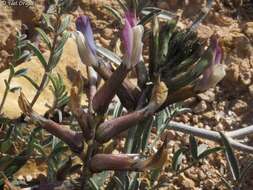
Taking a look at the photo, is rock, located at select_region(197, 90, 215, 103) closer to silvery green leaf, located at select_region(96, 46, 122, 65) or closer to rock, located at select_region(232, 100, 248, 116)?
rock, located at select_region(232, 100, 248, 116)

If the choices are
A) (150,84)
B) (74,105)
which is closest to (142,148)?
(150,84)

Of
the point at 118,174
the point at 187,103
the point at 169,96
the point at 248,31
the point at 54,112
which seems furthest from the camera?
the point at 248,31

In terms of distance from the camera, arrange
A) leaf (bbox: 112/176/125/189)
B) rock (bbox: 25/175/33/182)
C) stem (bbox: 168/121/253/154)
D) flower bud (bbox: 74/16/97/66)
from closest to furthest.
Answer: flower bud (bbox: 74/16/97/66) → leaf (bbox: 112/176/125/189) → stem (bbox: 168/121/253/154) → rock (bbox: 25/175/33/182)

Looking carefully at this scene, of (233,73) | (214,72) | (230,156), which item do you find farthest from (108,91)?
(233,73)

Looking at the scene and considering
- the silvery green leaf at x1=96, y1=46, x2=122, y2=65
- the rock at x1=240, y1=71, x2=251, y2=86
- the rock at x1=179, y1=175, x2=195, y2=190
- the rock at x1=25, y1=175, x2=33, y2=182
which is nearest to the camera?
the silvery green leaf at x1=96, y1=46, x2=122, y2=65

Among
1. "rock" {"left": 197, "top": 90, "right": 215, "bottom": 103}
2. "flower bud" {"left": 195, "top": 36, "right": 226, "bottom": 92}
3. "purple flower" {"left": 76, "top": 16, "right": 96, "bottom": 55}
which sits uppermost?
"purple flower" {"left": 76, "top": 16, "right": 96, "bottom": 55}

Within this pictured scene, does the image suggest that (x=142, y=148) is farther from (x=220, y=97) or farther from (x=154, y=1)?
(x=154, y=1)

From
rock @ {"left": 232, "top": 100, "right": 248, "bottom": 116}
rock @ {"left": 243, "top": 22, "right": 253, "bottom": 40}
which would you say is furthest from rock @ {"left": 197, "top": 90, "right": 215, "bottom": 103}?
rock @ {"left": 243, "top": 22, "right": 253, "bottom": 40}

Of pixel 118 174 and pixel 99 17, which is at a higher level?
pixel 99 17

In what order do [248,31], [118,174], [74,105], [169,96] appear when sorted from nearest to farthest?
[74,105], [169,96], [118,174], [248,31]
